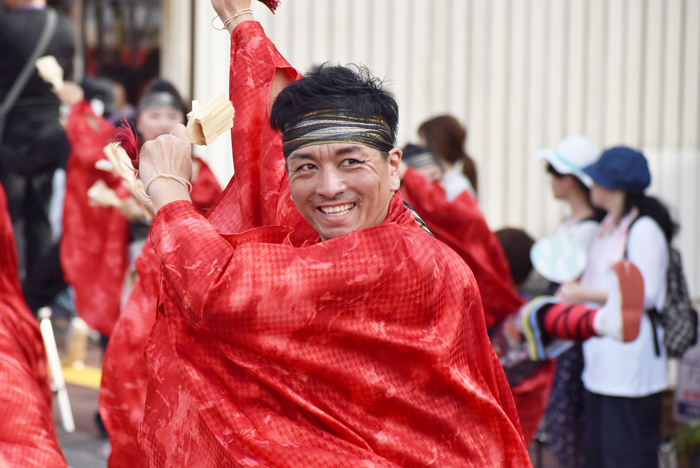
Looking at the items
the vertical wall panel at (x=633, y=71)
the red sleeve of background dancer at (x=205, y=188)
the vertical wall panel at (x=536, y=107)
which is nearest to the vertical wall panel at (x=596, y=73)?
the vertical wall panel at (x=633, y=71)

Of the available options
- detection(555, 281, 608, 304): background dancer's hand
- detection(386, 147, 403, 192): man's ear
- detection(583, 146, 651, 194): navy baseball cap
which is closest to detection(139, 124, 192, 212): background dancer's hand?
detection(386, 147, 403, 192): man's ear

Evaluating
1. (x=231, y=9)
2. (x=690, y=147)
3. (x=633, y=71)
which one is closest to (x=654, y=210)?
(x=231, y=9)

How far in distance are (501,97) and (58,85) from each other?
10.2 ft

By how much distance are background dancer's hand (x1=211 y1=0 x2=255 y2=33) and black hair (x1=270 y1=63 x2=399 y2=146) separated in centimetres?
35

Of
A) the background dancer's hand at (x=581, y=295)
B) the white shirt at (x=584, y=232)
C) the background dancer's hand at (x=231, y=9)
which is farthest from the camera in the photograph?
the white shirt at (x=584, y=232)

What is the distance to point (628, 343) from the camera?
12.2ft

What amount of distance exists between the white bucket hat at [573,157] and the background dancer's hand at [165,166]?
2.83 meters

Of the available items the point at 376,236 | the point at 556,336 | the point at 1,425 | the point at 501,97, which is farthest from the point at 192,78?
the point at 376,236

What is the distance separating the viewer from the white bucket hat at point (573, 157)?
4.31m

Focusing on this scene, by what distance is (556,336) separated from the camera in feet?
11.6

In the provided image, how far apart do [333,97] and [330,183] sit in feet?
0.58

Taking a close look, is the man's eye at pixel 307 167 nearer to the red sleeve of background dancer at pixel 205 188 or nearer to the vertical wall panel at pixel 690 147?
the red sleeve of background dancer at pixel 205 188

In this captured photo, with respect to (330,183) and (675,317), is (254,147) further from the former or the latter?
(675,317)

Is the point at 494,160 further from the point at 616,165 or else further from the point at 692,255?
the point at 616,165
